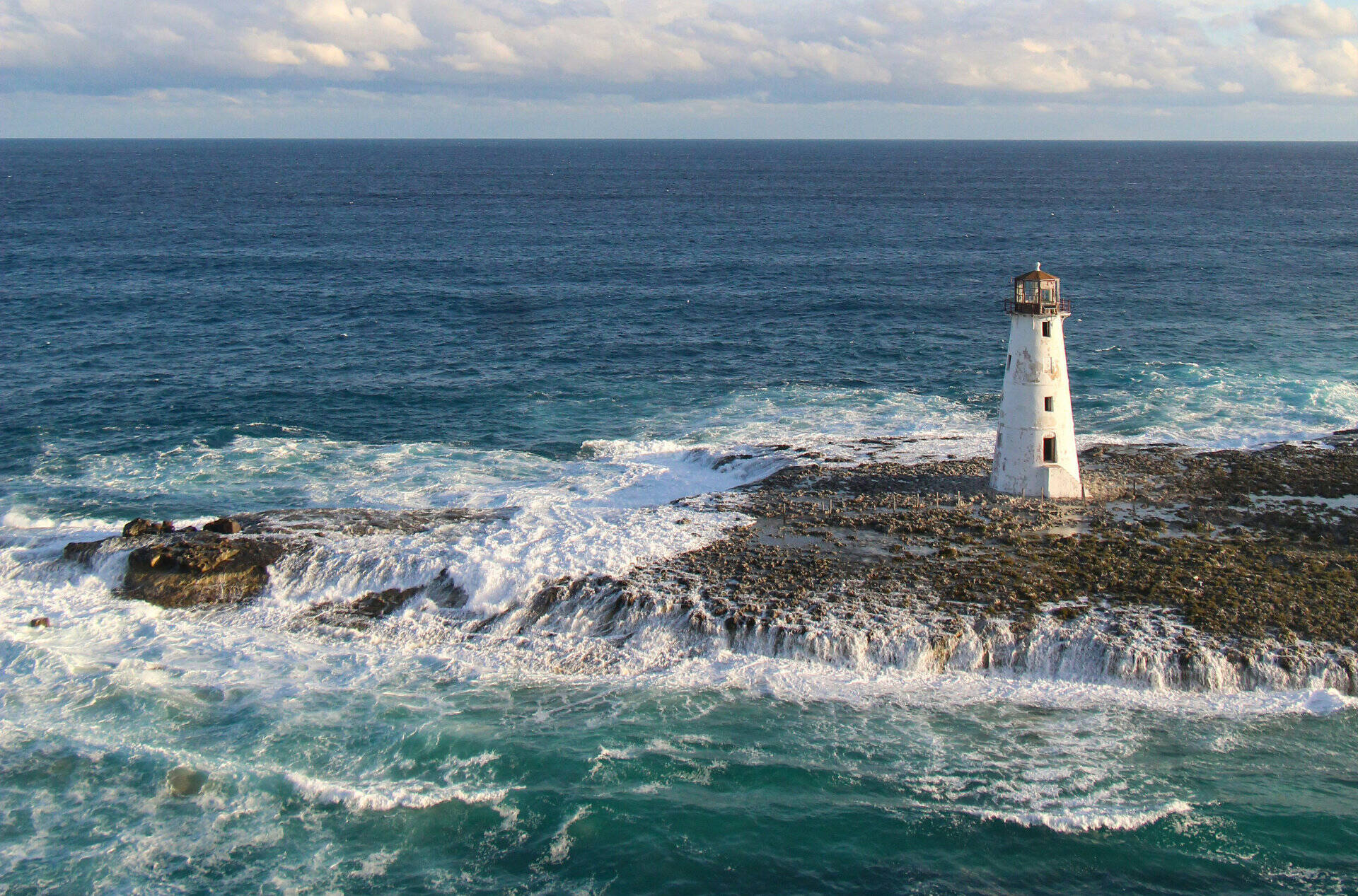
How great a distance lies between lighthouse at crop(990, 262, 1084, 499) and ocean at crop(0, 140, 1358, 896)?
8.21 metres

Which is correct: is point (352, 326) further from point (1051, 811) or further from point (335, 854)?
point (1051, 811)

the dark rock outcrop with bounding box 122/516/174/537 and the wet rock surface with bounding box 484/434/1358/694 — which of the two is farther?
the dark rock outcrop with bounding box 122/516/174/537

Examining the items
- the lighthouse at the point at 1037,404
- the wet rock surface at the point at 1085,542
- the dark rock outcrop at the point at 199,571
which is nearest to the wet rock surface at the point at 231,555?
the dark rock outcrop at the point at 199,571

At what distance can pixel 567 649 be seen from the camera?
138 ft

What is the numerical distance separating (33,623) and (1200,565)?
4698 cm

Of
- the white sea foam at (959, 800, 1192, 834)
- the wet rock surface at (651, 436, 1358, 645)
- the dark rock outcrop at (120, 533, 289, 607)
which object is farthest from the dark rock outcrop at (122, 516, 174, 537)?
the white sea foam at (959, 800, 1192, 834)

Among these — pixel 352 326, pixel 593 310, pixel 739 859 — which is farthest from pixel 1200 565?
pixel 352 326

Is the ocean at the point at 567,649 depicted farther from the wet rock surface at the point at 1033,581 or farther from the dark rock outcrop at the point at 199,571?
the wet rock surface at the point at 1033,581

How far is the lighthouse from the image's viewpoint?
49.4 metres

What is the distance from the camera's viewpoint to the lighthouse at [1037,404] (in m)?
49.4

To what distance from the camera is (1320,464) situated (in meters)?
55.2

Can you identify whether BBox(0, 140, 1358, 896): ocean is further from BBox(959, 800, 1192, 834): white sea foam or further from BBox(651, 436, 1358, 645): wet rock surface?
BBox(651, 436, 1358, 645): wet rock surface

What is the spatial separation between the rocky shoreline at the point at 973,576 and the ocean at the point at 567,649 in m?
1.00

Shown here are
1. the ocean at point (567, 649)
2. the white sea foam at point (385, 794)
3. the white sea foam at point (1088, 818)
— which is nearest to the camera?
the ocean at point (567, 649)
